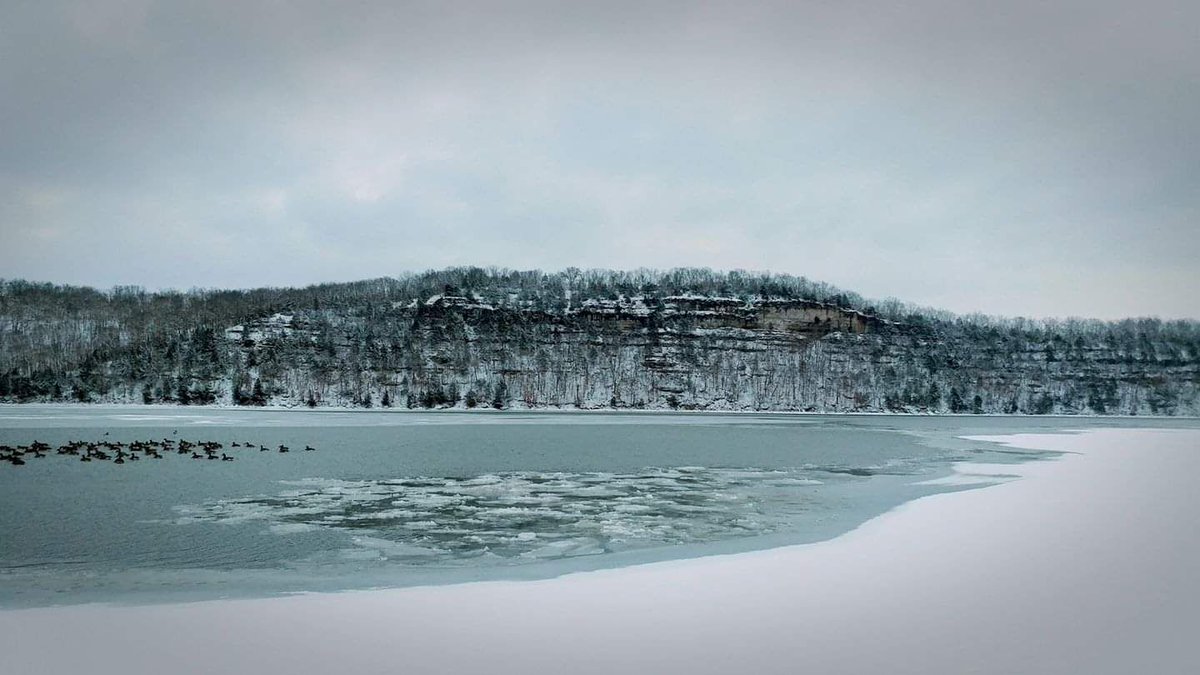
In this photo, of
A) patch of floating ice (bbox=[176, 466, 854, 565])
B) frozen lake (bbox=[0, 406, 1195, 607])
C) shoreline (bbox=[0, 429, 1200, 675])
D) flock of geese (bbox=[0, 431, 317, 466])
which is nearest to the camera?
shoreline (bbox=[0, 429, 1200, 675])

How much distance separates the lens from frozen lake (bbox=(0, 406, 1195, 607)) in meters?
9.21

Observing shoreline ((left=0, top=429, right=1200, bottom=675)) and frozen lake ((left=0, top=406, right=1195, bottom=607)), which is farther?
frozen lake ((left=0, top=406, right=1195, bottom=607))

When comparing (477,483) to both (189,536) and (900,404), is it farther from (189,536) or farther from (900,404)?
(900,404)

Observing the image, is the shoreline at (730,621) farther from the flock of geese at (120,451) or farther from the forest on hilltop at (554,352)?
the forest on hilltop at (554,352)

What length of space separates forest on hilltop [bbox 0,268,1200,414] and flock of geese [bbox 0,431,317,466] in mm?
61148

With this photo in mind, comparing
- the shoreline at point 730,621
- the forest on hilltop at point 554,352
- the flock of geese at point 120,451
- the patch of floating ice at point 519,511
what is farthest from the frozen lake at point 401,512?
the forest on hilltop at point 554,352

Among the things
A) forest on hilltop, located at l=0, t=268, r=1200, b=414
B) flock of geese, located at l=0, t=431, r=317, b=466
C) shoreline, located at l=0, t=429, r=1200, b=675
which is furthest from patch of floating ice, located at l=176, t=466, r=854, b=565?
forest on hilltop, located at l=0, t=268, r=1200, b=414

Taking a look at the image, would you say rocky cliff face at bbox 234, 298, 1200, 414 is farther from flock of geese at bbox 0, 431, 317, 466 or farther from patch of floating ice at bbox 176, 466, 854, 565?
patch of floating ice at bbox 176, 466, 854, 565

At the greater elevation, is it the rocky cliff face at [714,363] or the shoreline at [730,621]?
the rocky cliff face at [714,363]

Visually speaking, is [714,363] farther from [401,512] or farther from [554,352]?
[401,512]

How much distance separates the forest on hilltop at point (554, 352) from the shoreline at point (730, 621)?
7484cm

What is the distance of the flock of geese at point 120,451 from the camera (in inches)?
930

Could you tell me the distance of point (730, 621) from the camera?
7277mm

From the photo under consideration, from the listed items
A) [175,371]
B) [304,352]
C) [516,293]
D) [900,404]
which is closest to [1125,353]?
[900,404]
